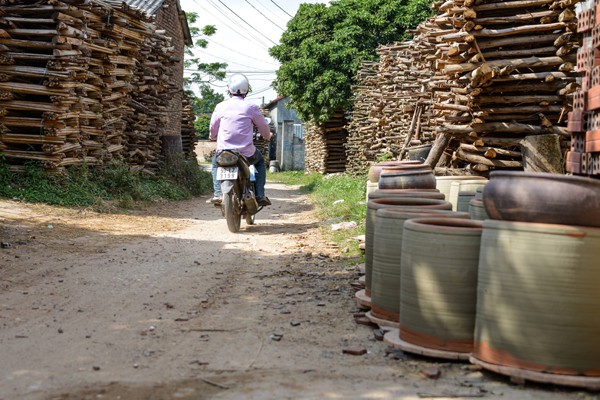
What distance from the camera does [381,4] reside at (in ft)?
93.0

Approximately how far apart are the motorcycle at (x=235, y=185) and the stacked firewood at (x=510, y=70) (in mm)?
2881

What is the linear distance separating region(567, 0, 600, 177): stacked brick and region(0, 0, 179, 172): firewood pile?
8.51 metres

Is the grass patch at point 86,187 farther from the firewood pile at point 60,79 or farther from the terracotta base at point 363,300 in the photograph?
the terracotta base at point 363,300

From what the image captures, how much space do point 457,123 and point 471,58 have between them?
1.04m

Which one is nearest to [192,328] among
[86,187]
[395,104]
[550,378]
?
[550,378]

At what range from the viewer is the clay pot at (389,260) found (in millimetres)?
4203

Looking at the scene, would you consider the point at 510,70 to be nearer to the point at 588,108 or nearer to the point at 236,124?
the point at 588,108

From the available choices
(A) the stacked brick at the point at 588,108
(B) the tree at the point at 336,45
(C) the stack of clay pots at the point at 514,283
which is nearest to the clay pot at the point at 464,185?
(A) the stacked brick at the point at 588,108

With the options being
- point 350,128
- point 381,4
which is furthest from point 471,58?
point 381,4

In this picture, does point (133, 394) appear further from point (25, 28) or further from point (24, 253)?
point (25, 28)

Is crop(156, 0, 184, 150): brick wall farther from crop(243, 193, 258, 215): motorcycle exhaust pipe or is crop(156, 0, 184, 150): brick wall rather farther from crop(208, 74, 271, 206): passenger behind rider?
crop(243, 193, 258, 215): motorcycle exhaust pipe

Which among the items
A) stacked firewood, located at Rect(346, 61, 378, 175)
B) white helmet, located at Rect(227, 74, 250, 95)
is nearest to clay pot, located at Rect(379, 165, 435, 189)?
white helmet, located at Rect(227, 74, 250, 95)

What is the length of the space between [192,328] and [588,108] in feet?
11.1

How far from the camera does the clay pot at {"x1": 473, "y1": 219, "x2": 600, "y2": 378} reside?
123 inches
